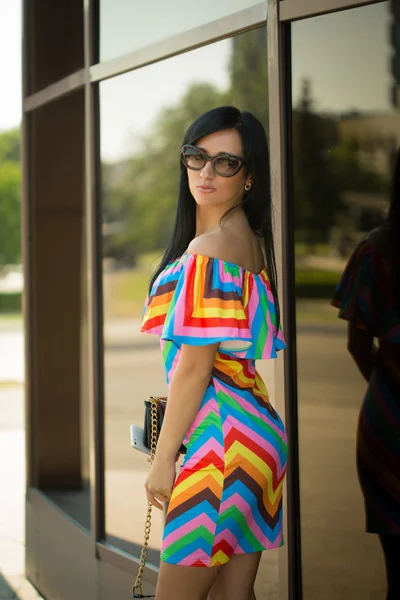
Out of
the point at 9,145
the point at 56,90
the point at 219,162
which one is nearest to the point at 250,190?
the point at 219,162

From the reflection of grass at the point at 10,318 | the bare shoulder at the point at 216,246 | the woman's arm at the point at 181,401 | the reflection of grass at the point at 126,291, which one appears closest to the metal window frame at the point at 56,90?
the reflection of grass at the point at 126,291

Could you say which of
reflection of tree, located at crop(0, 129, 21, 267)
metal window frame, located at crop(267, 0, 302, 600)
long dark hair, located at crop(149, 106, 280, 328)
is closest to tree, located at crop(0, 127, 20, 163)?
reflection of tree, located at crop(0, 129, 21, 267)

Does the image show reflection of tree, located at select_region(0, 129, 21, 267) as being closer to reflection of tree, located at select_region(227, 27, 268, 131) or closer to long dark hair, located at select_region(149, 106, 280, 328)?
reflection of tree, located at select_region(227, 27, 268, 131)

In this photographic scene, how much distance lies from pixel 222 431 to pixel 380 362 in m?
0.87

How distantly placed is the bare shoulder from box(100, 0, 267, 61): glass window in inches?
66.8

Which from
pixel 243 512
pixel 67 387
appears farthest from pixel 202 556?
pixel 67 387

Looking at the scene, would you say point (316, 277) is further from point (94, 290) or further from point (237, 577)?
point (94, 290)

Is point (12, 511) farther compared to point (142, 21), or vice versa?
point (12, 511)

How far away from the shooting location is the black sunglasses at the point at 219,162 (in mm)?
2496

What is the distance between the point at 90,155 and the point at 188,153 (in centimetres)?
201

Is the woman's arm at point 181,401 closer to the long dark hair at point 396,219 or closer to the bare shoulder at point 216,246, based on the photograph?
the bare shoulder at point 216,246

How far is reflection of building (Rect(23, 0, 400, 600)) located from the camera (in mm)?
3246

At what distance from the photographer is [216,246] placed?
239 cm

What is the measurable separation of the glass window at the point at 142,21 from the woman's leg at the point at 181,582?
2.32m
